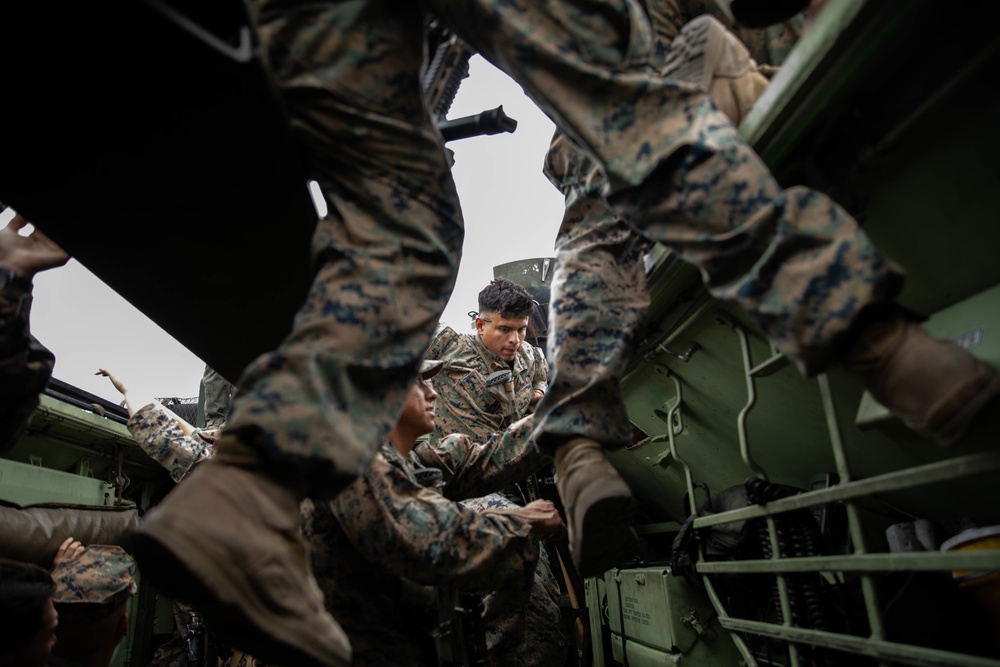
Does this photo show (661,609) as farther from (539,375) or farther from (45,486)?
(45,486)

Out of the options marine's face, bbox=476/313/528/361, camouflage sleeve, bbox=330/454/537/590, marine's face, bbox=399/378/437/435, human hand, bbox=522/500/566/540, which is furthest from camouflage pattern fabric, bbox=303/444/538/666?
marine's face, bbox=476/313/528/361

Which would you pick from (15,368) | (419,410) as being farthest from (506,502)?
(15,368)

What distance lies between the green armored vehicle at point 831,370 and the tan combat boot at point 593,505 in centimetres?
38

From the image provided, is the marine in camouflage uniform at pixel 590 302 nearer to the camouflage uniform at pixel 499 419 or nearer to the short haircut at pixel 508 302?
the camouflage uniform at pixel 499 419

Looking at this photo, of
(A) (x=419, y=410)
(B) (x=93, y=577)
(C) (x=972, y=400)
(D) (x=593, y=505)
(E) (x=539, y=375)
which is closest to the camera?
(C) (x=972, y=400)

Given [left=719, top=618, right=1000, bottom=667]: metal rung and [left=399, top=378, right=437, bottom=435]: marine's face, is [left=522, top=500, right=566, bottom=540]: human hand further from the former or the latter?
[left=719, top=618, right=1000, bottom=667]: metal rung

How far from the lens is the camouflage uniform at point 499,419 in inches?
124

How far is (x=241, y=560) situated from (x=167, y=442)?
373 cm

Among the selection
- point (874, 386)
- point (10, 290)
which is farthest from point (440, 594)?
point (874, 386)

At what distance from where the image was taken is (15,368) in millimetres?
1674

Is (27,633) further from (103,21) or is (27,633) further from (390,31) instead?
(390,31)

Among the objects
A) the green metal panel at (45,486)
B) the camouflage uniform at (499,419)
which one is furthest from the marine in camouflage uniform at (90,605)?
the camouflage uniform at (499,419)

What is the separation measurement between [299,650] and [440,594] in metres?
1.51

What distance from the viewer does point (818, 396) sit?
5.40 ft
